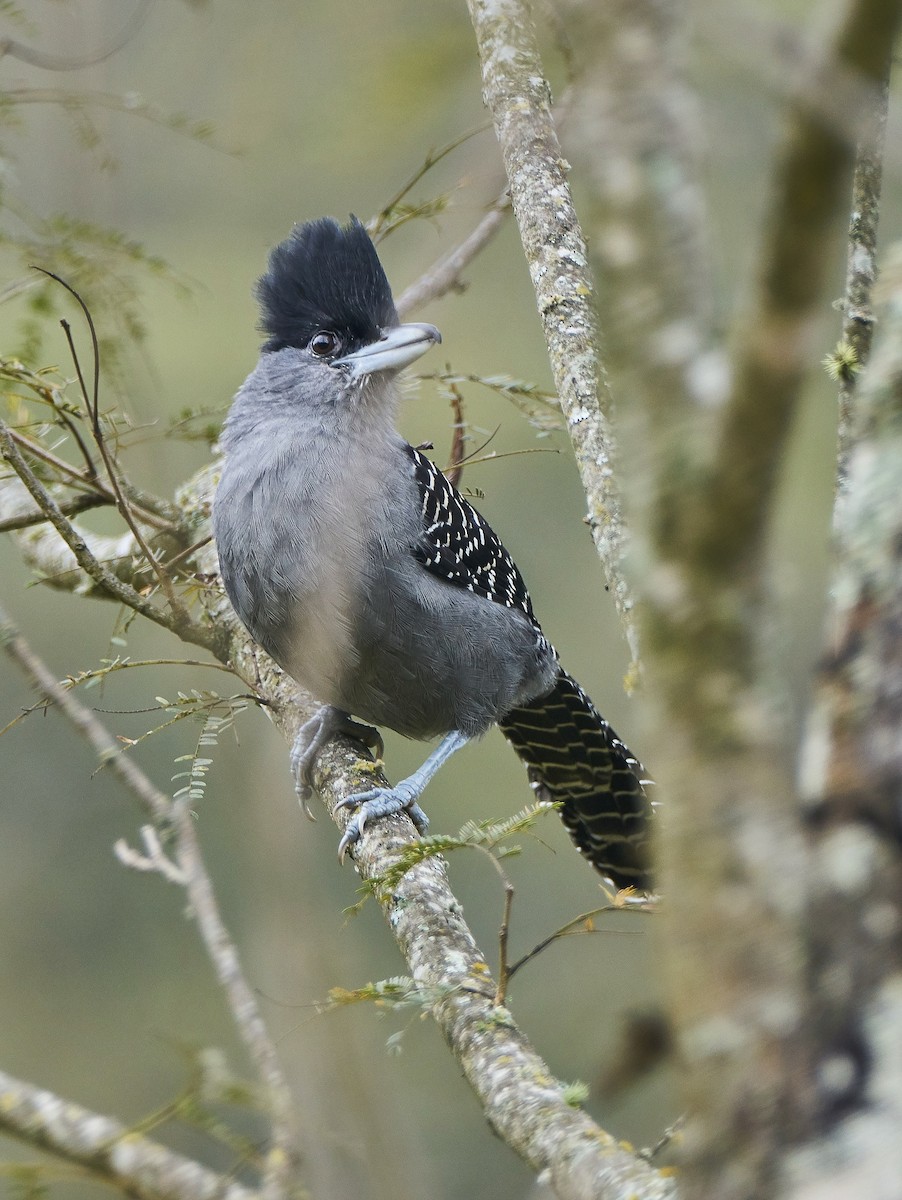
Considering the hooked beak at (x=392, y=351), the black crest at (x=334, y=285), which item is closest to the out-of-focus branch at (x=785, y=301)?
the hooked beak at (x=392, y=351)

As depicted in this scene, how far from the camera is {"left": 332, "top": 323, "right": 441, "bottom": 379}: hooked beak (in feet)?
16.4

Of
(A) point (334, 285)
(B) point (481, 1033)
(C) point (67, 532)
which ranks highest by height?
(A) point (334, 285)

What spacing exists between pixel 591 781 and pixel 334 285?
2.59 metres

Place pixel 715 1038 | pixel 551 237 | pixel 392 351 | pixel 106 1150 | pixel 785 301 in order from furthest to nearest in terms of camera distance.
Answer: pixel 392 351
pixel 551 237
pixel 106 1150
pixel 715 1038
pixel 785 301

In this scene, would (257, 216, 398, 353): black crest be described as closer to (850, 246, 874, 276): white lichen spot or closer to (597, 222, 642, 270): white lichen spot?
(850, 246, 874, 276): white lichen spot

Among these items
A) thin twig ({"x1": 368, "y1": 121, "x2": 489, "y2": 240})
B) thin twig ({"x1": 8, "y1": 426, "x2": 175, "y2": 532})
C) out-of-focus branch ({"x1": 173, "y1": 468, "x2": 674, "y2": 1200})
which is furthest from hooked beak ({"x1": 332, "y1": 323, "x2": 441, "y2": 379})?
out-of-focus branch ({"x1": 173, "y1": 468, "x2": 674, "y2": 1200})

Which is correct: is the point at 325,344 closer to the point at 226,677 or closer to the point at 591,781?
the point at 226,677

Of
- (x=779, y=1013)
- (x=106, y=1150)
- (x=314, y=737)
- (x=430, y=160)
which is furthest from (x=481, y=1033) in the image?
(x=430, y=160)

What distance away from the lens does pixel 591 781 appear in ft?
→ 18.9

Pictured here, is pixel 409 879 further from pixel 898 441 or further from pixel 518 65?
pixel 518 65

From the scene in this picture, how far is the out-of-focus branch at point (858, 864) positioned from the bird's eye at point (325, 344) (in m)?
4.10

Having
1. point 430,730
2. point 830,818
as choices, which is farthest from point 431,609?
point 830,818

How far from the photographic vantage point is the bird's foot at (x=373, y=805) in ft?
13.9

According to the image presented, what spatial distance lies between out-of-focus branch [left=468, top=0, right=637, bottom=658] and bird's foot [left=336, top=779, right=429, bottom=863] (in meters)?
1.28
